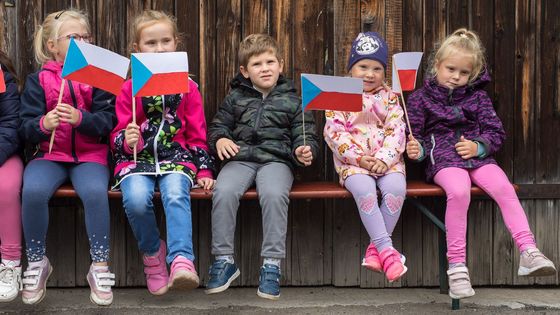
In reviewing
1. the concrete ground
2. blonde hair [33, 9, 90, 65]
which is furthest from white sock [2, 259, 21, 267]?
blonde hair [33, 9, 90, 65]

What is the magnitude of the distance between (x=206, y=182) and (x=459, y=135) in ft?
4.59

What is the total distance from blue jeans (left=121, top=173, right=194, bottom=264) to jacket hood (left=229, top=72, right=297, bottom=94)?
0.67m

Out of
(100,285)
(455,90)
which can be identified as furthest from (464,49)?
(100,285)

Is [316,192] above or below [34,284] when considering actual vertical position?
above

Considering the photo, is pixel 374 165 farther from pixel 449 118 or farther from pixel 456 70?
pixel 456 70

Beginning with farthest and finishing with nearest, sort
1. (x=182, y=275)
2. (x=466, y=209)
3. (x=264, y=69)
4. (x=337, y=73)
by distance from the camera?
1. (x=337, y=73)
2. (x=264, y=69)
3. (x=466, y=209)
4. (x=182, y=275)

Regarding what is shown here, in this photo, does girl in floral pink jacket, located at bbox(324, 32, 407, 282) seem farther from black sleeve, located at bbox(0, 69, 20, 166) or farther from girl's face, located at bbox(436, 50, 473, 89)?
black sleeve, located at bbox(0, 69, 20, 166)

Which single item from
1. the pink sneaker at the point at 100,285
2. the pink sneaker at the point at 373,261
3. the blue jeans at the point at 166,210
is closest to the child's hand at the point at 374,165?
the pink sneaker at the point at 373,261

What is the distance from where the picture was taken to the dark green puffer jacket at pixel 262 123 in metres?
4.10

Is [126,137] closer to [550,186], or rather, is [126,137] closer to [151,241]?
[151,241]

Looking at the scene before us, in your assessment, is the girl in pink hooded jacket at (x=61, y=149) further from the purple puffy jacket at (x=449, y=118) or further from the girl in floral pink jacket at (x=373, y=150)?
the purple puffy jacket at (x=449, y=118)

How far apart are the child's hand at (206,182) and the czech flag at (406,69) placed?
3.56 ft

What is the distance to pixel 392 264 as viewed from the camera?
3.71m

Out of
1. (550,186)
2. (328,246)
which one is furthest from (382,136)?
(550,186)
